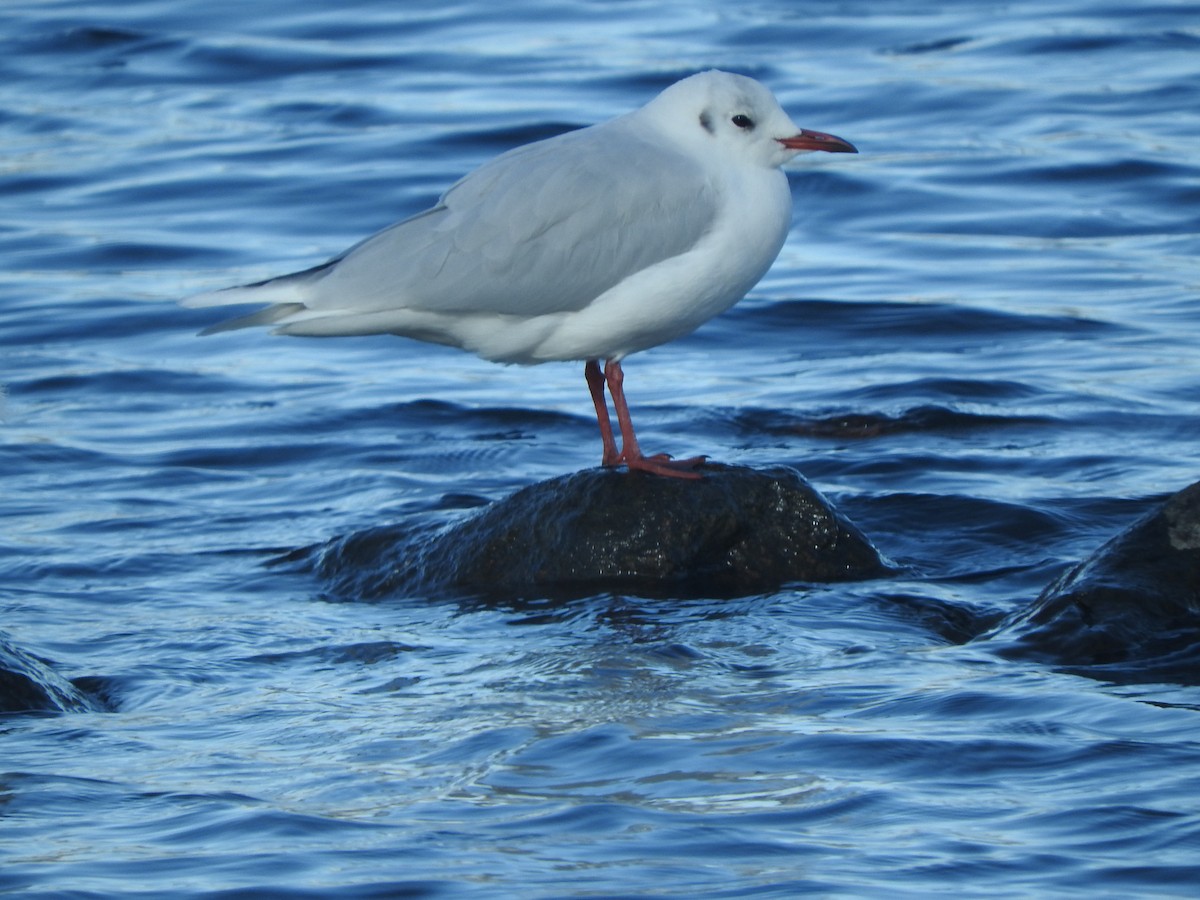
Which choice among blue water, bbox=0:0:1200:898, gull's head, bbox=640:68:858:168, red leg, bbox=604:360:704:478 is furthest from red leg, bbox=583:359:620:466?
gull's head, bbox=640:68:858:168

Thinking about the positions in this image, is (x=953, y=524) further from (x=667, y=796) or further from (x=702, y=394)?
(x=667, y=796)

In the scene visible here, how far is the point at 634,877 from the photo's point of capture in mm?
3977

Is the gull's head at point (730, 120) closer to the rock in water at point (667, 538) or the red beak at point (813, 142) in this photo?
the red beak at point (813, 142)

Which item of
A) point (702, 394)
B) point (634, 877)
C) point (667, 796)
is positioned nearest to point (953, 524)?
point (702, 394)

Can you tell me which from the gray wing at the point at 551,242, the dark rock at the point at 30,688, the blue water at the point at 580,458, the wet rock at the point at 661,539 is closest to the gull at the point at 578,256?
the gray wing at the point at 551,242

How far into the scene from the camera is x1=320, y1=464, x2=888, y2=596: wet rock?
6.31 m

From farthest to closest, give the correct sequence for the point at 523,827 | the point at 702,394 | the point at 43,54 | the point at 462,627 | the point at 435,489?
the point at 43,54 < the point at 702,394 < the point at 435,489 < the point at 462,627 < the point at 523,827

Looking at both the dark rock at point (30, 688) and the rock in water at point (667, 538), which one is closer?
the dark rock at point (30, 688)

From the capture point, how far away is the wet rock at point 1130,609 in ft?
17.3

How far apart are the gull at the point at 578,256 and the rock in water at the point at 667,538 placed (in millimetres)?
123

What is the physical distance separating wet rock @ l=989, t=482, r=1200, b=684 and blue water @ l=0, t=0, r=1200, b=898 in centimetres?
17

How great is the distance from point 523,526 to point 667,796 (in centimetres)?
211

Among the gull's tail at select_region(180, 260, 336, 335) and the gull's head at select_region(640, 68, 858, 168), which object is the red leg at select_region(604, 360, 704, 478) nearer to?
the gull's head at select_region(640, 68, 858, 168)

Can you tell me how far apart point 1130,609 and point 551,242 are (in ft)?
6.95
